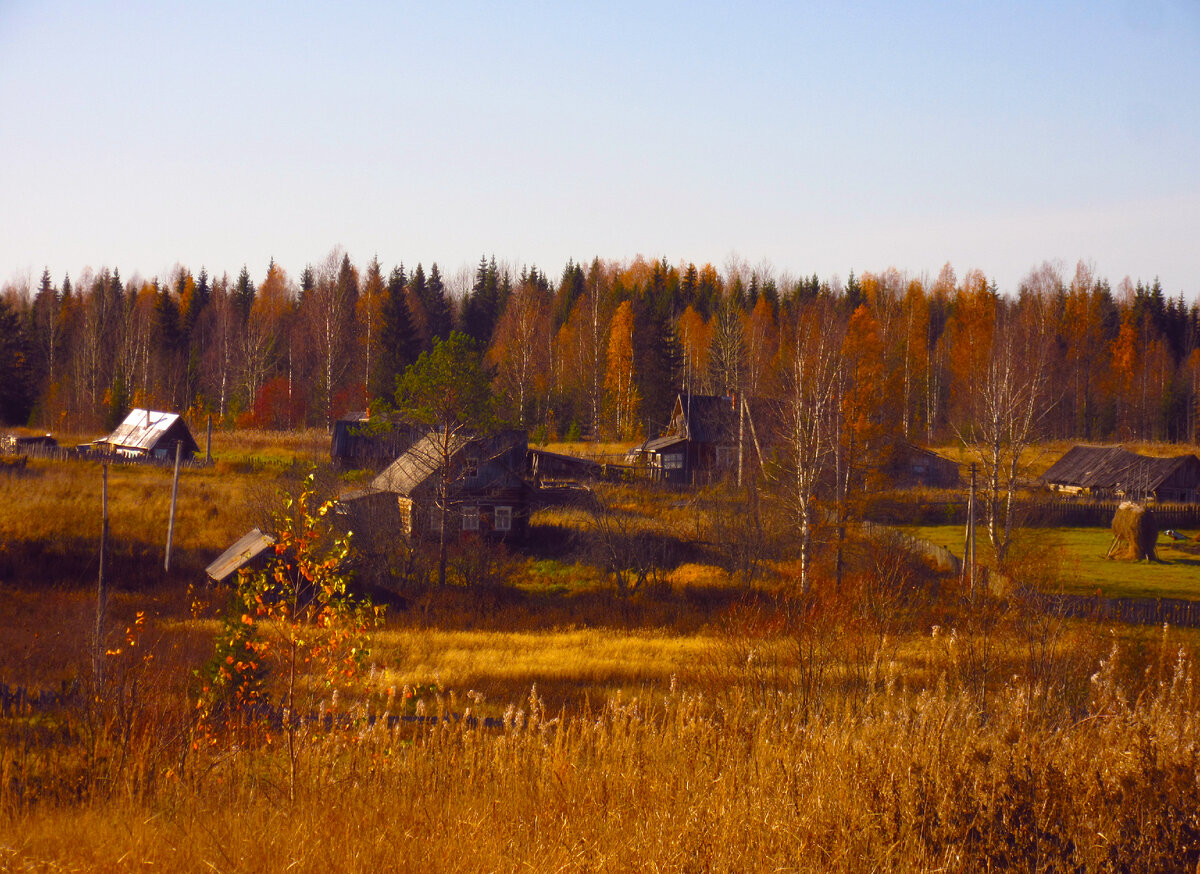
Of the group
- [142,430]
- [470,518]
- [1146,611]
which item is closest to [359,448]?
[470,518]

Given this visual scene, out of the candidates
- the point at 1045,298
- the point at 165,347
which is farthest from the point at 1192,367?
the point at 165,347

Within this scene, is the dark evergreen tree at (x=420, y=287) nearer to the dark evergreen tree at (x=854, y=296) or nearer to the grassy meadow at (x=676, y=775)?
the dark evergreen tree at (x=854, y=296)

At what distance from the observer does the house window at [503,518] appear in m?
32.8

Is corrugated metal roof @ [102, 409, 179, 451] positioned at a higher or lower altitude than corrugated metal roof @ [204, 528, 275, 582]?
higher

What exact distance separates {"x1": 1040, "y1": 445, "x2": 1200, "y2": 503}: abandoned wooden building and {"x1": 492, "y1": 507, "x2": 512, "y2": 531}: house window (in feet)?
99.8

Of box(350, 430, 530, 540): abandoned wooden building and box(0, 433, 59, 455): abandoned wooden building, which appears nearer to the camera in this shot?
box(350, 430, 530, 540): abandoned wooden building

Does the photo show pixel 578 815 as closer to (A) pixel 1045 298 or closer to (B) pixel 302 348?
(B) pixel 302 348

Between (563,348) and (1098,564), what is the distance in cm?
4802

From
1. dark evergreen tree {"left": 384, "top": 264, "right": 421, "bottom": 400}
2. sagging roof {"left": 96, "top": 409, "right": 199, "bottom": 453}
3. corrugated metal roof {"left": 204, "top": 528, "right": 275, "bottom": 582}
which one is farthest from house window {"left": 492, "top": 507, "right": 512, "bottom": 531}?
dark evergreen tree {"left": 384, "top": 264, "right": 421, "bottom": 400}

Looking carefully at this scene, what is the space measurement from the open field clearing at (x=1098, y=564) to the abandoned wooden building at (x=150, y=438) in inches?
1534

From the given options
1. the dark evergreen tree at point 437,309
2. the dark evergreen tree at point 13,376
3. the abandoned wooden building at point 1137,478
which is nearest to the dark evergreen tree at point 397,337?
the dark evergreen tree at point 437,309

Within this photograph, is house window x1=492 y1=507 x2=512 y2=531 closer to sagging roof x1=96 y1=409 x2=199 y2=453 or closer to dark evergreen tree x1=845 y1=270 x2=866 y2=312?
sagging roof x1=96 y1=409 x2=199 y2=453

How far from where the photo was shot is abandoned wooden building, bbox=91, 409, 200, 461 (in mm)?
48344

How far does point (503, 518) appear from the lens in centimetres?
3297
